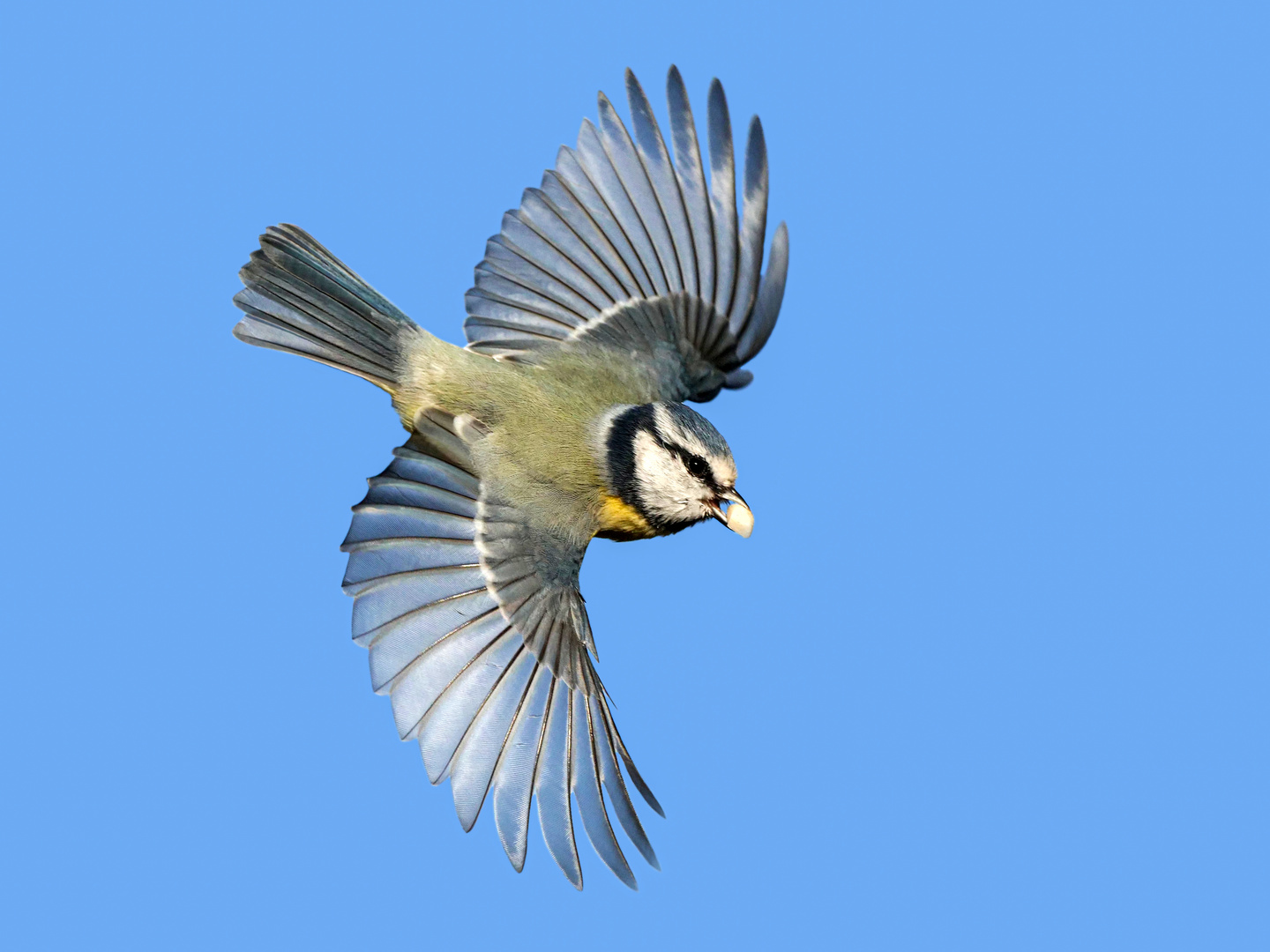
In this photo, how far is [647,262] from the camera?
15.8ft

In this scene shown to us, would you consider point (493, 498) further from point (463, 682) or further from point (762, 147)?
point (762, 147)

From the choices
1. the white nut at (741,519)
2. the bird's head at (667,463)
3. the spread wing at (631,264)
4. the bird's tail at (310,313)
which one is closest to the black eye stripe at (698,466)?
the bird's head at (667,463)

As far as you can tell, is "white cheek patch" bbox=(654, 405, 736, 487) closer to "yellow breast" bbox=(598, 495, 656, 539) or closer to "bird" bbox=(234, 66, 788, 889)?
"bird" bbox=(234, 66, 788, 889)

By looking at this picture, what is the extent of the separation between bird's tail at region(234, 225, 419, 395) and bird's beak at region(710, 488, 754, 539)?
105 cm

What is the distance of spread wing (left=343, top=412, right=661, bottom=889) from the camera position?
398 centimetres

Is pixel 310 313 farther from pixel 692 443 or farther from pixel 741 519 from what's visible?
pixel 741 519

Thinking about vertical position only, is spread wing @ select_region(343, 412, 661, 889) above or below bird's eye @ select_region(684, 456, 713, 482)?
below

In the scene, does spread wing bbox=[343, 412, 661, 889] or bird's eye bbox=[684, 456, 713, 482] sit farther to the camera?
bird's eye bbox=[684, 456, 713, 482]

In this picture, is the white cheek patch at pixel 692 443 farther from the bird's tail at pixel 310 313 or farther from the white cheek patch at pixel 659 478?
the bird's tail at pixel 310 313

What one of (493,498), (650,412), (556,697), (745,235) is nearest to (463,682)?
(556,697)

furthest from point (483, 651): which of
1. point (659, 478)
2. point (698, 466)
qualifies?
point (698, 466)

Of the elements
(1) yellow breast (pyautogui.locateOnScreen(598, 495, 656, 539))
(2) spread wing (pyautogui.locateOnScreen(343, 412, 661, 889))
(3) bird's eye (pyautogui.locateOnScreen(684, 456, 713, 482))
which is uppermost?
(3) bird's eye (pyautogui.locateOnScreen(684, 456, 713, 482))

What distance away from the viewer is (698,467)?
4.41 metres

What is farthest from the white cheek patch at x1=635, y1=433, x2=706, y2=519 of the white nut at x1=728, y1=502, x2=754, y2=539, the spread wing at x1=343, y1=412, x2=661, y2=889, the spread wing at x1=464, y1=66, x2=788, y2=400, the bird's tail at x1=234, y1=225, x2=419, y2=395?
the bird's tail at x1=234, y1=225, x2=419, y2=395
